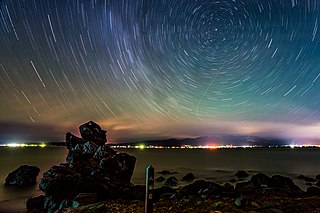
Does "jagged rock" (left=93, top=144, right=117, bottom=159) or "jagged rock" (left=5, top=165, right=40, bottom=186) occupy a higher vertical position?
"jagged rock" (left=93, top=144, right=117, bottom=159)

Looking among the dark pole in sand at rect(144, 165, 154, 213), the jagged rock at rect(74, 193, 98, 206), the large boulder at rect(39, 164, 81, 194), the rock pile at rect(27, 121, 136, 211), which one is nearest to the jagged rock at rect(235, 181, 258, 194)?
the rock pile at rect(27, 121, 136, 211)

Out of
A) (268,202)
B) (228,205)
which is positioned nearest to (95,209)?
(228,205)

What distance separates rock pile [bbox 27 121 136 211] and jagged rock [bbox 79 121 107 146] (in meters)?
2.35

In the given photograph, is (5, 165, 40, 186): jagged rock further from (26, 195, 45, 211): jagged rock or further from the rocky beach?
(26, 195, 45, 211): jagged rock

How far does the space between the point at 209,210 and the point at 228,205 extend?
39.0 inches

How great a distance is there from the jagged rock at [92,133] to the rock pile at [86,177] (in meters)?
2.35

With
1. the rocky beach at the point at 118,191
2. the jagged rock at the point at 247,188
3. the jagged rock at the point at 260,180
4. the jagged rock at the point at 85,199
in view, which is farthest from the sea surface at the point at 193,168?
the jagged rock at the point at 247,188

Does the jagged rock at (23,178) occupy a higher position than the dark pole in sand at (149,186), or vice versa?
the dark pole in sand at (149,186)

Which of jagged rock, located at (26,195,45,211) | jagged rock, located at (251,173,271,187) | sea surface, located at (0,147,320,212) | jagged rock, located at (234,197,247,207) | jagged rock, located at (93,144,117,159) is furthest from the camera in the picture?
sea surface, located at (0,147,320,212)

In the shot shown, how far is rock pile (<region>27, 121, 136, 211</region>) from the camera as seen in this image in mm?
17375

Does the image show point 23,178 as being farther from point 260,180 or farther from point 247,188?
point 260,180

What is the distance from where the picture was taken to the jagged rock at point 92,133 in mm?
31234

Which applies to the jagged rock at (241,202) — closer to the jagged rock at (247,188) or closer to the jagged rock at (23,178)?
the jagged rock at (247,188)

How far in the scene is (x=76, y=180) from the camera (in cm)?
1828
